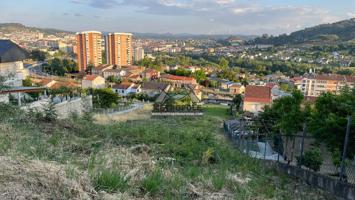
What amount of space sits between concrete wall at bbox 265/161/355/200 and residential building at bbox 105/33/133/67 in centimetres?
6879

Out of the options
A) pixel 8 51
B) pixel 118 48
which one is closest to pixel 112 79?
pixel 118 48

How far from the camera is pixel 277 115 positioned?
11.7m

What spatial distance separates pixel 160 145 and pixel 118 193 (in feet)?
8.99

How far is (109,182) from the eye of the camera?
2.31 metres

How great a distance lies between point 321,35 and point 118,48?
83.2 m

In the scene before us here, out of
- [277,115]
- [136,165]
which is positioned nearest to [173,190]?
[136,165]

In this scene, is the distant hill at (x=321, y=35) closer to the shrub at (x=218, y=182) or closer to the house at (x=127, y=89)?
the house at (x=127, y=89)

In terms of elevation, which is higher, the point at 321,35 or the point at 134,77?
the point at 321,35

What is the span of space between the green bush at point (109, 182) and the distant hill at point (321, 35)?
113 meters

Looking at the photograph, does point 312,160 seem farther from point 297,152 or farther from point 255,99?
point 255,99

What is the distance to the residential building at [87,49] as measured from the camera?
63.7m

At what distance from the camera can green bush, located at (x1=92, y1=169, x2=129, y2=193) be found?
7.51 ft

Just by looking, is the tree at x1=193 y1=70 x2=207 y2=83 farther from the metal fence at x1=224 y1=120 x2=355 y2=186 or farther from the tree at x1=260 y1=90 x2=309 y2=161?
the metal fence at x1=224 y1=120 x2=355 y2=186

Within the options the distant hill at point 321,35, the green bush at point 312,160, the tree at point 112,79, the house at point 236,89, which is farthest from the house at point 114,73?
the distant hill at point 321,35
